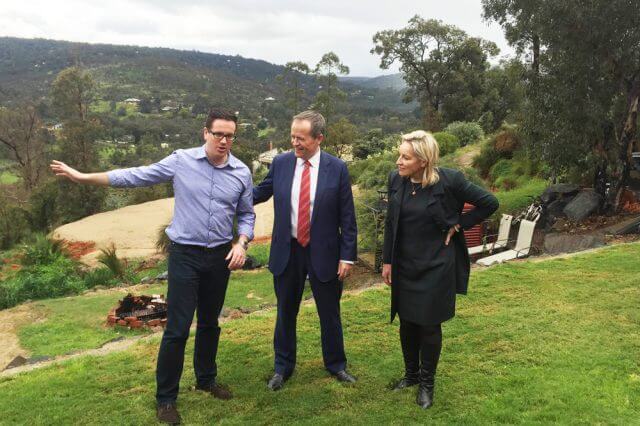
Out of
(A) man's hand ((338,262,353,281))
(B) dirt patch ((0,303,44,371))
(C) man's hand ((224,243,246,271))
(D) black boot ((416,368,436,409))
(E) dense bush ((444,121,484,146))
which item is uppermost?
(E) dense bush ((444,121,484,146))

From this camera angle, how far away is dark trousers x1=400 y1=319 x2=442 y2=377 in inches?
122

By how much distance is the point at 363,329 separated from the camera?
459cm

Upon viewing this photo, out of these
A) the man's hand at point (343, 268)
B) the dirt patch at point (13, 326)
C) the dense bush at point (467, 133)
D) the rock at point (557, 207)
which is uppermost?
the dense bush at point (467, 133)

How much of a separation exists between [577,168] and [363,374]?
9629mm

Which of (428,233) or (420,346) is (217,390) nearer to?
(420,346)

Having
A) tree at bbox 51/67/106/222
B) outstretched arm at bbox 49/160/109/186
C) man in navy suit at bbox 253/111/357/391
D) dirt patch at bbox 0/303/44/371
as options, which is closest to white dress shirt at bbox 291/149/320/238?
man in navy suit at bbox 253/111/357/391

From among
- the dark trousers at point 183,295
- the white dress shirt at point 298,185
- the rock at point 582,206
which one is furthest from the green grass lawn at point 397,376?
the rock at point 582,206

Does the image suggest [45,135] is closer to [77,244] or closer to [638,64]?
[77,244]

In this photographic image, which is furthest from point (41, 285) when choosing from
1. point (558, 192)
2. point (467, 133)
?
point (467, 133)

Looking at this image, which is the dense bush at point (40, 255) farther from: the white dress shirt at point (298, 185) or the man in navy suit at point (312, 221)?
the white dress shirt at point (298, 185)

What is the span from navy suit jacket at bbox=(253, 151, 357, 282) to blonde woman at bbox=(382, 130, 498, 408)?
305 millimetres

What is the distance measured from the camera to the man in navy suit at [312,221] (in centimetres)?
322

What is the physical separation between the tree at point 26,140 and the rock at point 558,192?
104 feet

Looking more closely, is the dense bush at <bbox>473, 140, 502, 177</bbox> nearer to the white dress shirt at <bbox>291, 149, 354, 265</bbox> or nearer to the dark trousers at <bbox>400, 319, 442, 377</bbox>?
the dark trousers at <bbox>400, 319, 442, 377</bbox>
